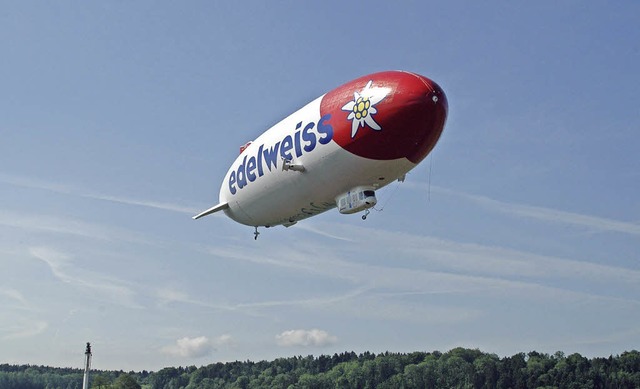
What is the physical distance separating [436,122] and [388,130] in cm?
429

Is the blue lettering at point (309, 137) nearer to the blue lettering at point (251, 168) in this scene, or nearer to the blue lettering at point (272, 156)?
the blue lettering at point (272, 156)

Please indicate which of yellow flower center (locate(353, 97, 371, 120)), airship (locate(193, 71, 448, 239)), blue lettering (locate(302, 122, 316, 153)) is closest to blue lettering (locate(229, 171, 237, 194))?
airship (locate(193, 71, 448, 239))

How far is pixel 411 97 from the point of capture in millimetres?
60375

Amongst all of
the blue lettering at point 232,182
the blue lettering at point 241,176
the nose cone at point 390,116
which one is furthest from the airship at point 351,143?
the blue lettering at point 232,182

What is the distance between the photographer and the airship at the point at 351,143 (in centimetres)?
6094

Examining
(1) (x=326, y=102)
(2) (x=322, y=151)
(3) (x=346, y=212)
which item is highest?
(1) (x=326, y=102)

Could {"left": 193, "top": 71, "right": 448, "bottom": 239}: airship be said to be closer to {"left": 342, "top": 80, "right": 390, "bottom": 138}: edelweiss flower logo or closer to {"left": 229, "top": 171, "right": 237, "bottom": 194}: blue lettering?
{"left": 342, "top": 80, "right": 390, "bottom": 138}: edelweiss flower logo

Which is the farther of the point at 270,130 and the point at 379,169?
the point at 270,130

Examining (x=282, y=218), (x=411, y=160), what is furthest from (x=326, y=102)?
(x=282, y=218)

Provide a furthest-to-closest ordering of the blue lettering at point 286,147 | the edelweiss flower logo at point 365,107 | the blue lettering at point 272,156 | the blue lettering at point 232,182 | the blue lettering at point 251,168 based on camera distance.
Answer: the blue lettering at point 232,182, the blue lettering at point 251,168, the blue lettering at point 272,156, the blue lettering at point 286,147, the edelweiss flower logo at point 365,107

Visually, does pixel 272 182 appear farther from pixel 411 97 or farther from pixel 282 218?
pixel 411 97

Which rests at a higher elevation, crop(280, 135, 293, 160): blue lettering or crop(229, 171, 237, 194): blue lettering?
crop(229, 171, 237, 194): blue lettering

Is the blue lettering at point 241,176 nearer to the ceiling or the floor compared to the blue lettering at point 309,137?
nearer to the ceiling

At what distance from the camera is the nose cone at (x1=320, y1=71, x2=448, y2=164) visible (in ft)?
199
